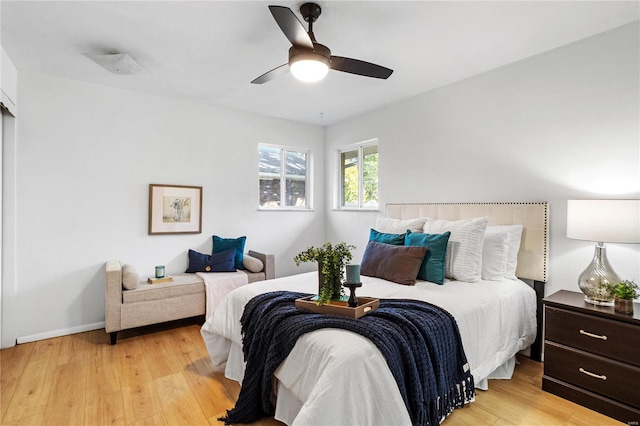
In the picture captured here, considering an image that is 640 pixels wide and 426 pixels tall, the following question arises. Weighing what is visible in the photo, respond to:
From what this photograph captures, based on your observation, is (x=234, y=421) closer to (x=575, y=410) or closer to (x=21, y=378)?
(x=21, y=378)

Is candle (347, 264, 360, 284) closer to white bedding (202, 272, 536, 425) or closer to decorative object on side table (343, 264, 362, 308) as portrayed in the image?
decorative object on side table (343, 264, 362, 308)

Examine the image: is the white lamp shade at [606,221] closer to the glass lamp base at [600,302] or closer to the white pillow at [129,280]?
the glass lamp base at [600,302]

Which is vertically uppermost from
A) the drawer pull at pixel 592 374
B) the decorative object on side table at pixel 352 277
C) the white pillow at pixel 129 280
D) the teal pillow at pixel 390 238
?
the teal pillow at pixel 390 238

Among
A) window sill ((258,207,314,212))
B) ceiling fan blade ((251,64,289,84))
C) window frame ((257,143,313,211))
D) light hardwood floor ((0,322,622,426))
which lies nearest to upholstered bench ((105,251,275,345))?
light hardwood floor ((0,322,622,426))

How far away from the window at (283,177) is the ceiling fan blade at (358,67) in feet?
8.45

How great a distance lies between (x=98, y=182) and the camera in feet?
11.5

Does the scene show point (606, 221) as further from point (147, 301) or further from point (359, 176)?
point (147, 301)

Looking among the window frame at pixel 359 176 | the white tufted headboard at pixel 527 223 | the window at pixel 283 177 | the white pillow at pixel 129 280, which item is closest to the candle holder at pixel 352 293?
the white tufted headboard at pixel 527 223

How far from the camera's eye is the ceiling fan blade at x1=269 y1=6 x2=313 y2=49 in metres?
1.63

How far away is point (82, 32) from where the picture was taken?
2449 millimetres

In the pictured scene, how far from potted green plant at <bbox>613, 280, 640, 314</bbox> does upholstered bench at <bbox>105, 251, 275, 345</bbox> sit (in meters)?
3.47

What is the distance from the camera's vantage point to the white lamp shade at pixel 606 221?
201 cm

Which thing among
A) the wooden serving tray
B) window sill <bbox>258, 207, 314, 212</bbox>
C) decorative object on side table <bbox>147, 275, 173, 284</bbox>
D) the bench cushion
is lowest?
the bench cushion

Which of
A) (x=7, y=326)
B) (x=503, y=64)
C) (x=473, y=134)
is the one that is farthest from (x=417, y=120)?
(x=7, y=326)
